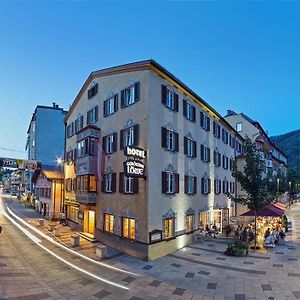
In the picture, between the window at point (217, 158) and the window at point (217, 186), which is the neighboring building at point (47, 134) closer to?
the window at point (217, 158)

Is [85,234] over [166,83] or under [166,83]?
under

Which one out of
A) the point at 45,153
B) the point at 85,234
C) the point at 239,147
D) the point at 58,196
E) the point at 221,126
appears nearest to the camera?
the point at 85,234

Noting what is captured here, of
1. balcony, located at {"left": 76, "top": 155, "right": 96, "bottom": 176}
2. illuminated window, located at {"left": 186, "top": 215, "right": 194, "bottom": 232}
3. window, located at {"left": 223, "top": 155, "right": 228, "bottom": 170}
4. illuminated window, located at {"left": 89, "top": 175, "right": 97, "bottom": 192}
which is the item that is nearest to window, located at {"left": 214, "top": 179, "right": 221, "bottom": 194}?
window, located at {"left": 223, "top": 155, "right": 228, "bottom": 170}

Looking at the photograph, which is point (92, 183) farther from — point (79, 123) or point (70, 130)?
→ point (70, 130)

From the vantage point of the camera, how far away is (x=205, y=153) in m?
32.8

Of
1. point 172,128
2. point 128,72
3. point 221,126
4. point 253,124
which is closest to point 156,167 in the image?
point 172,128

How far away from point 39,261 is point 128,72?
1655 cm

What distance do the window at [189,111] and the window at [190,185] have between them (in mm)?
5832

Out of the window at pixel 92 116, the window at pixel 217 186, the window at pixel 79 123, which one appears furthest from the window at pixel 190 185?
the window at pixel 79 123

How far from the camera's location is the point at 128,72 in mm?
25672

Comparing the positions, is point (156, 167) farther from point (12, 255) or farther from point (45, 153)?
point (45, 153)

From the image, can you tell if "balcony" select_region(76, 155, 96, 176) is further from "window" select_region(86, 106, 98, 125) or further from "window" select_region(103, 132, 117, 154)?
A: "window" select_region(86, 106, 98, 125)

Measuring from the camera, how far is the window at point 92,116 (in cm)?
3121

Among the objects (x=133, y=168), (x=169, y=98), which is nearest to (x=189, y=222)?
(x=133, y=168)
